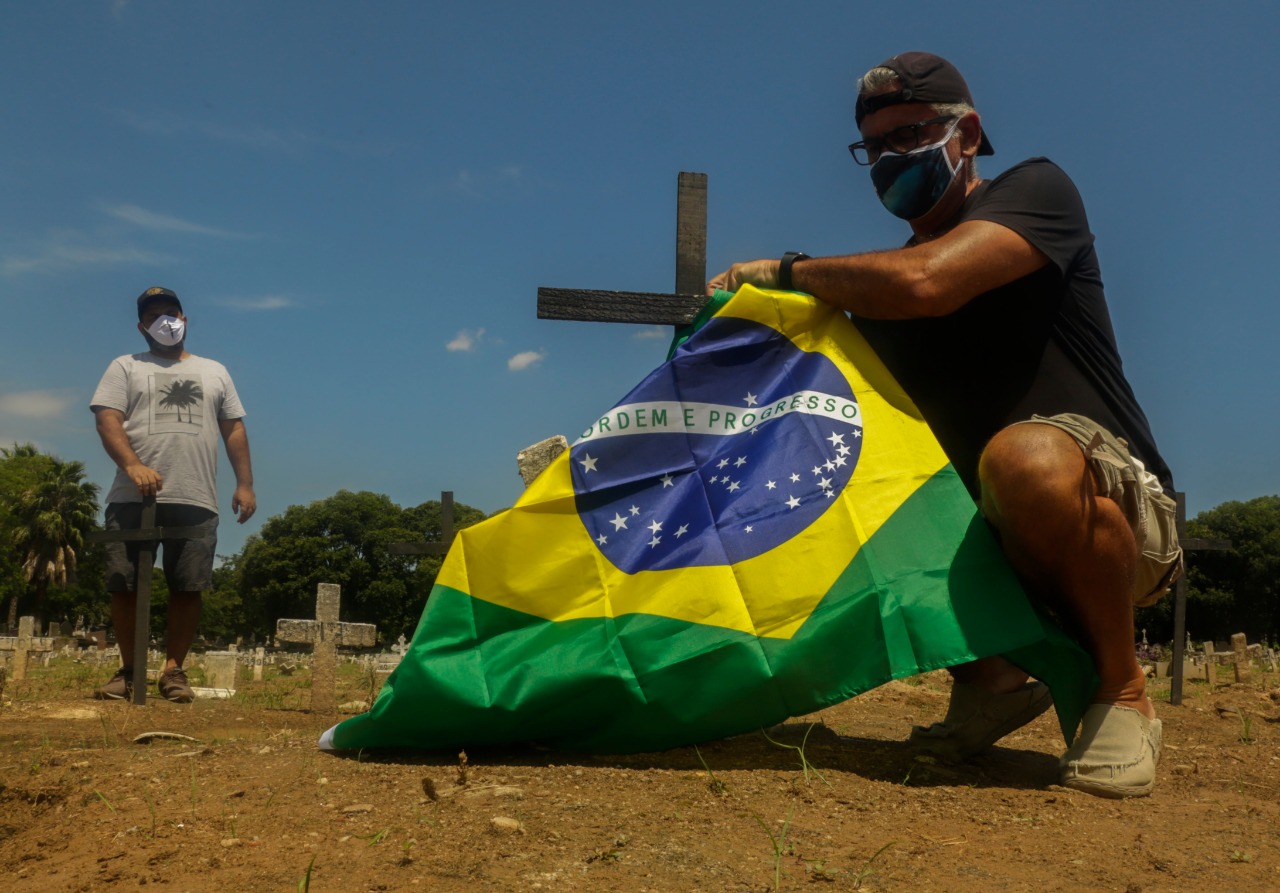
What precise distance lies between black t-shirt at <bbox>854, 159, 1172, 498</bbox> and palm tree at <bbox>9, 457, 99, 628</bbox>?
54915mm

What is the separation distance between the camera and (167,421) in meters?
6.34

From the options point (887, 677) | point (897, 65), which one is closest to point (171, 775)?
point (887, 677)

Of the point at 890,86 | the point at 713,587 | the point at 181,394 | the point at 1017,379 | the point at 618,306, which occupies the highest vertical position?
the point at 890,86

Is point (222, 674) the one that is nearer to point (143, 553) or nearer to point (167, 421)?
point (143, 553)

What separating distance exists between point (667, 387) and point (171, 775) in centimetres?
182

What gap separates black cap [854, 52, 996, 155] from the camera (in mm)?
3447

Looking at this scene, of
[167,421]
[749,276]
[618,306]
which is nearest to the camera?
[749,276]

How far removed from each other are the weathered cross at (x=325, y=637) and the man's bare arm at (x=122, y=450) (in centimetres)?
109

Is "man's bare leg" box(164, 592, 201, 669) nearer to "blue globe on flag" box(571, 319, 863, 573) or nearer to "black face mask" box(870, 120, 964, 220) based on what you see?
"blue globe on flag" box(571, 319, 863, 573)

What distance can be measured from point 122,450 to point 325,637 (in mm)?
1582

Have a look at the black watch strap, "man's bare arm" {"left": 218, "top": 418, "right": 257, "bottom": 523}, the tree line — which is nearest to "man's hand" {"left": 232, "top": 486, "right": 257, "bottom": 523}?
"man's bare arm" {"left": 218, "top": 418, "right": 257, "bottom": 523}

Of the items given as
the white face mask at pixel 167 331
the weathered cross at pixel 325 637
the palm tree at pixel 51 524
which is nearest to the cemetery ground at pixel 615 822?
the weathered cross at pixel 325 637

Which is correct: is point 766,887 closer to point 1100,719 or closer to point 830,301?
point 1100,719

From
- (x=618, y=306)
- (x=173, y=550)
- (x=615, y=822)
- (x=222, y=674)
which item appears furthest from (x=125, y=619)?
(x=615, y=822)
